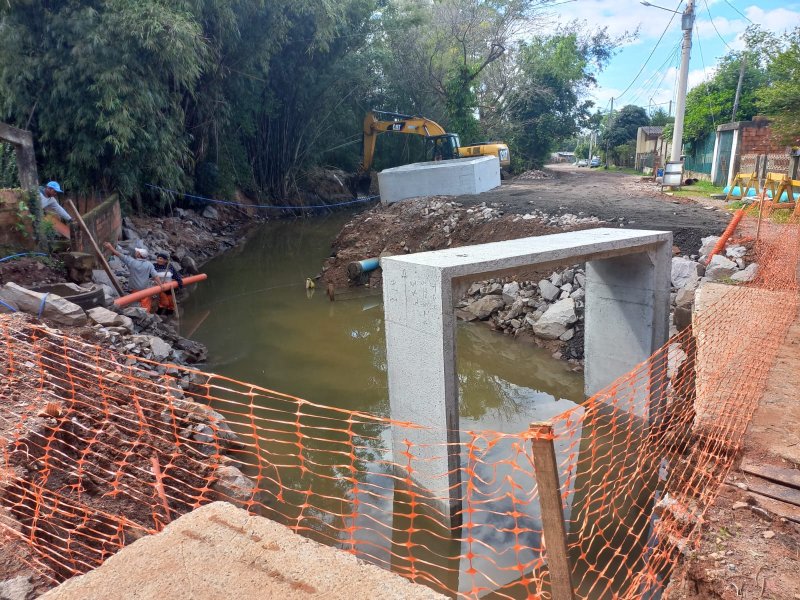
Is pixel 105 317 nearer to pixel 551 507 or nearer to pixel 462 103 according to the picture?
pixel 551 507

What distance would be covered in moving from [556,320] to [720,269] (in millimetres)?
2314

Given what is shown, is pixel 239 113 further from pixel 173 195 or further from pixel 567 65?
pixel 567 65

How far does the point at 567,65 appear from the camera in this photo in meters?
32.2

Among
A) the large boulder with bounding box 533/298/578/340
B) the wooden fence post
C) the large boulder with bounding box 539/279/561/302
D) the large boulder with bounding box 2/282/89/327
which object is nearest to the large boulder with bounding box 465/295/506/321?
the large boulder with bounding box 539/279/561/302

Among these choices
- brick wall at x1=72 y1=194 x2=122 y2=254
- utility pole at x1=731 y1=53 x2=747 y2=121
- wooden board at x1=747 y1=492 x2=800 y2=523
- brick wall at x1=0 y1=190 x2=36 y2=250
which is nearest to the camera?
wooden board at x1=747 y1=492 x2=800 y2=523

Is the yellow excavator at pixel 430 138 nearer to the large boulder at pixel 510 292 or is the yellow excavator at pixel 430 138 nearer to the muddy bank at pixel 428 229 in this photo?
the muddy bank at pixel 428 229

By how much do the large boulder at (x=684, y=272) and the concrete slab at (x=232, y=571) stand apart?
287 inches

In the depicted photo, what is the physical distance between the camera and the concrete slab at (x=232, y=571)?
1907 mm

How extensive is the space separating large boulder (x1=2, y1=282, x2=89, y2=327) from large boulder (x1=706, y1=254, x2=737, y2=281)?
317 inches

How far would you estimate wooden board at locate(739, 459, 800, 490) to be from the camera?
3.15 meters

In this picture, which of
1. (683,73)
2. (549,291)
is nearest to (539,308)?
(549,291)

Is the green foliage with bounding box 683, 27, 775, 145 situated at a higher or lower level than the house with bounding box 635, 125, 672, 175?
higher

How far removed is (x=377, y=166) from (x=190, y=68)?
637 inches

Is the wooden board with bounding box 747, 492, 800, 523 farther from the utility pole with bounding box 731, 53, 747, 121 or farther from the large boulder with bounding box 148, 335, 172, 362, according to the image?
the utility pole with bounding box 731, 53, 747, 121
